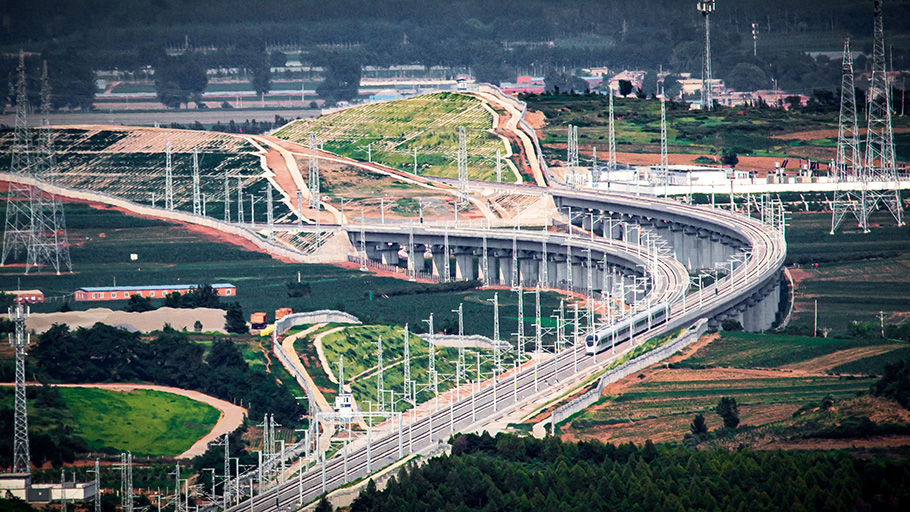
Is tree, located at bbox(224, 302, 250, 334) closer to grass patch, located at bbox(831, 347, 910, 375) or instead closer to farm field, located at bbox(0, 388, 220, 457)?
farm field, located at bbox(0, 388, 220, 457)

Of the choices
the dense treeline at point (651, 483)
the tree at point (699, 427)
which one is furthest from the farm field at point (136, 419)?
the tree at point (699, 427)

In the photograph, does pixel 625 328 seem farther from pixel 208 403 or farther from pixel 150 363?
pixel 150 363

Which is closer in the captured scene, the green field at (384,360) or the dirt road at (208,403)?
the dirt road at (208,403)

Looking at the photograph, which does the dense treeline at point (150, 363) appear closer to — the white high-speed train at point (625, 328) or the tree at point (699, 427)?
the white high-speed train at point (625, 328)

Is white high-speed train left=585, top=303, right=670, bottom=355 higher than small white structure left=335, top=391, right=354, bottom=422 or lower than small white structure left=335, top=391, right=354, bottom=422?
higher

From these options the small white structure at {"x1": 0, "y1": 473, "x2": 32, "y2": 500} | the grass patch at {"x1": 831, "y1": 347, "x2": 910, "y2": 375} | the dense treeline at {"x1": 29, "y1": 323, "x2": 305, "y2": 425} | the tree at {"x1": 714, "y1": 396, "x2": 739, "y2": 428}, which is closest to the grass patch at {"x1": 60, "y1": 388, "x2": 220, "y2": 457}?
the dense treeline at {"x1": 29, "y1": 323, "x2": 305, "y2": 425}
